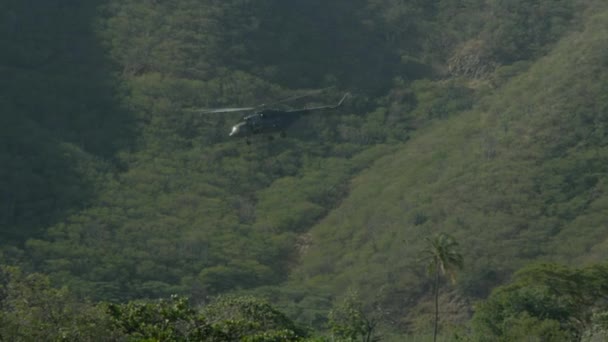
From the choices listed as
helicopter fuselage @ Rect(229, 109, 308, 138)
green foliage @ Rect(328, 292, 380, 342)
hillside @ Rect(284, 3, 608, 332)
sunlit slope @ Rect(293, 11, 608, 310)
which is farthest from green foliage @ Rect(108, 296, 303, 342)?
sunlit slope @ Rect(293, 11, 608, 310)

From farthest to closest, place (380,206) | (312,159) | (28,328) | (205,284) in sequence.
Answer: (312,159), (380,206), (205,284), (28,328)

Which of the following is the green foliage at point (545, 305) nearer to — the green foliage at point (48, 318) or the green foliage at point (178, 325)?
the green foliage at point (178, 325)

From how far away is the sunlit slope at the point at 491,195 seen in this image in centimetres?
10350

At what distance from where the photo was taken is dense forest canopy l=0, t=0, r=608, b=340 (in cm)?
10450

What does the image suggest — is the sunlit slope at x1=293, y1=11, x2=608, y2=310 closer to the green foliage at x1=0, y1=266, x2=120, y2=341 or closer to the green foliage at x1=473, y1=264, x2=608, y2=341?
the green foliage at x1=473, y1=264, x2=608, y2=341

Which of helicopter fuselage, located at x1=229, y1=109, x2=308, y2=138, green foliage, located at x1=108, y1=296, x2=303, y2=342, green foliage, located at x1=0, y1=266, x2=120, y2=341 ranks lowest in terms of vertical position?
green foliage, located at x1=108, y1=296, x2=303, y2=342

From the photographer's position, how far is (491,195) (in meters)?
110

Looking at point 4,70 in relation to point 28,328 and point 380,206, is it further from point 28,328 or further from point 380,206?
point 28,328

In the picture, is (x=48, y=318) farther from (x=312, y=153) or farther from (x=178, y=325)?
(x=312, y=153)

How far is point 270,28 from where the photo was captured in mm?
150875

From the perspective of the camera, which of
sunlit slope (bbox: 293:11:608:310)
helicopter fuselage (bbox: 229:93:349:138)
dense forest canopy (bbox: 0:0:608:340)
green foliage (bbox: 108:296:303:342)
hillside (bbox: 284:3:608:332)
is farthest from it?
dense forest canopy (bbox: 0:0:608:340)

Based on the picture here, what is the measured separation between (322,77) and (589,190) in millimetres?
44939

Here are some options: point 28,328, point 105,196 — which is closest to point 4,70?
point 105,196

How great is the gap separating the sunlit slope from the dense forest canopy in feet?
0.71
